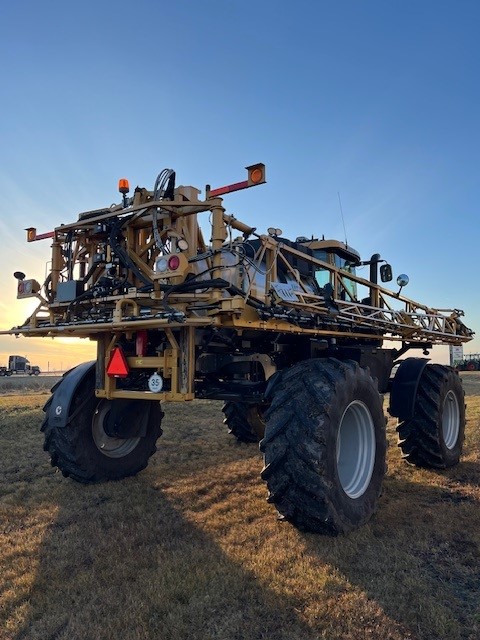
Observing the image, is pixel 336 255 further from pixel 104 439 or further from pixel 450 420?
pixel 104 439

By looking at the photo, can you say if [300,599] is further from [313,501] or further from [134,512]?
[134,512]

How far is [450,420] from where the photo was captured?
8242 millimetres

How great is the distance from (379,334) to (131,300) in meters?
3.89

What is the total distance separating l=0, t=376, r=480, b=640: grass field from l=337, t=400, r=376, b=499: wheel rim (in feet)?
1.44

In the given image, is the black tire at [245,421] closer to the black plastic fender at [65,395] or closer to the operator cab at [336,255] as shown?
the operator cab at [336,255]

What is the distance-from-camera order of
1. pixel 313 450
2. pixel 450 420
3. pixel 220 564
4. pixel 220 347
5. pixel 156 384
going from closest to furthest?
pixel 220 564, pixel 313 450, pixel 156 384, pixel 220 347, pixel 450 420

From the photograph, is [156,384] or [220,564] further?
[156,384]

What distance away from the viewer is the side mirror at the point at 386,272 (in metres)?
7.69

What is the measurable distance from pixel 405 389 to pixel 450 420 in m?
1.34

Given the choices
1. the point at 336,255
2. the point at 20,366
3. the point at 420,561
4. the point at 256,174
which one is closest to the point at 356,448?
the point at 420,561

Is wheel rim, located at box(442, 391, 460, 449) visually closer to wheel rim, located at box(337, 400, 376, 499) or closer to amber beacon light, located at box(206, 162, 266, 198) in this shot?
wheel rim, located at box(337, 400, 376, 499)

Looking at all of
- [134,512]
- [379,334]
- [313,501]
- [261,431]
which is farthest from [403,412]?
[134,512]

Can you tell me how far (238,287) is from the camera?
4.88 meters

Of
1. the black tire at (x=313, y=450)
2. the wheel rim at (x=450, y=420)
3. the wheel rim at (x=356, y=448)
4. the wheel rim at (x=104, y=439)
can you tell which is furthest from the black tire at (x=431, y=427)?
the wheel rim at (x=104, y=439)
